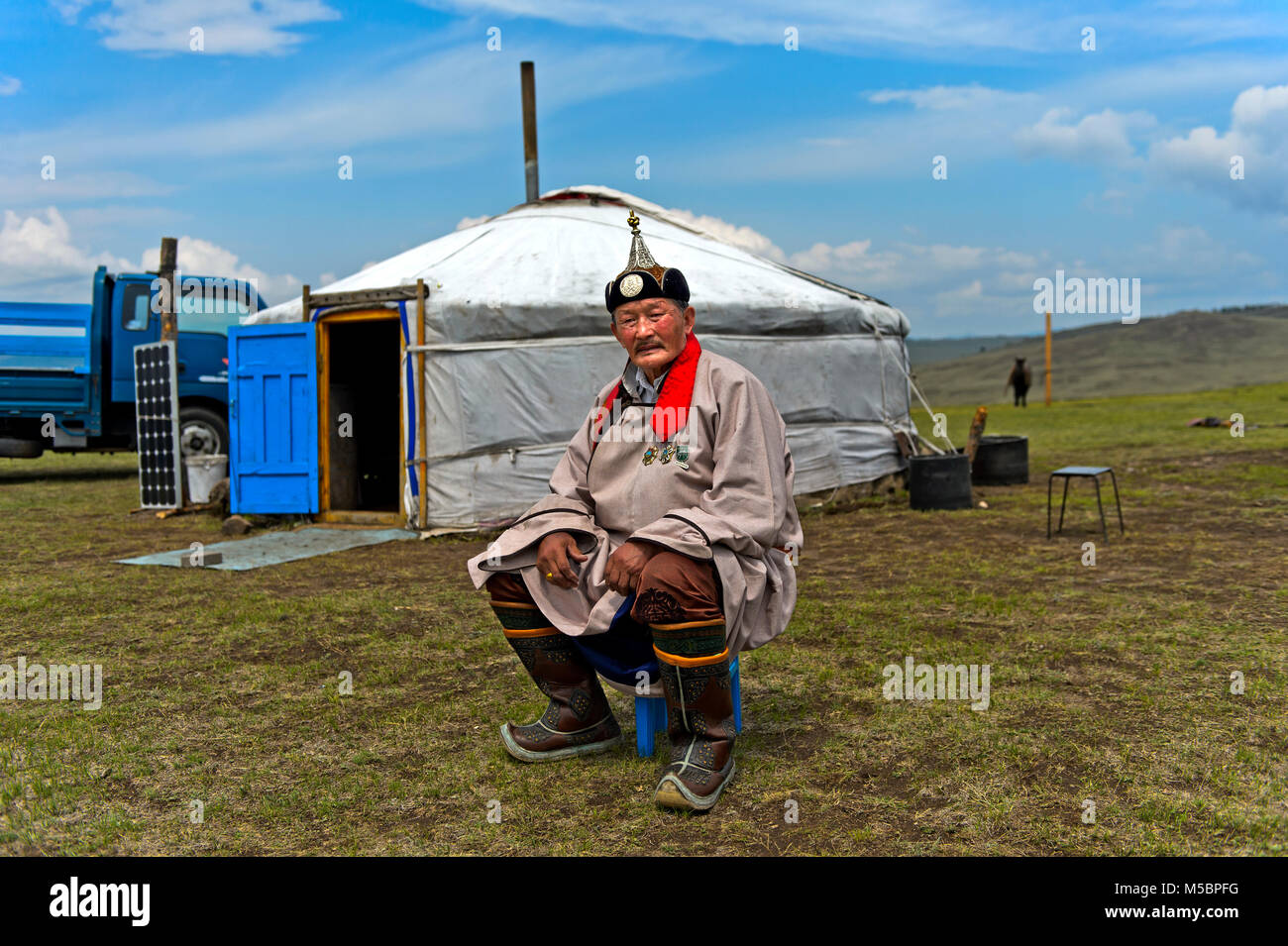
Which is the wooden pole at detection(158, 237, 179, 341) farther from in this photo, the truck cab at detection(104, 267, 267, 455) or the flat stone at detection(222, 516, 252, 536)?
the flat stone at detection(222, 516, 252, 536)

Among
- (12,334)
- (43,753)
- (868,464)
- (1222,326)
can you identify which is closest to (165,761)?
(43,753)

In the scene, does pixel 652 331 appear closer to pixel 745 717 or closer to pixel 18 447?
pixel 745 717

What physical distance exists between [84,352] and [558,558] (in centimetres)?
1027

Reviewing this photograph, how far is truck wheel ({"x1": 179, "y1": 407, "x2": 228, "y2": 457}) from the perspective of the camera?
10094 mm

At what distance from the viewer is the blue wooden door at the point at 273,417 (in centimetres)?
834

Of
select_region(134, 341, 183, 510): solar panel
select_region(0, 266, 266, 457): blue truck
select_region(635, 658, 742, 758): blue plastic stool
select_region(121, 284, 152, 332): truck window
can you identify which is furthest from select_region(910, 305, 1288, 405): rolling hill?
select_region(635, 658, 742, 758): blue plastic stool

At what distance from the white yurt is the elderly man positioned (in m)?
4.90

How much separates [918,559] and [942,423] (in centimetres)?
350

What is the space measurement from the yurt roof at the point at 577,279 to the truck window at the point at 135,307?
302cm

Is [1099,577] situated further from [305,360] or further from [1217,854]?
[305,360]

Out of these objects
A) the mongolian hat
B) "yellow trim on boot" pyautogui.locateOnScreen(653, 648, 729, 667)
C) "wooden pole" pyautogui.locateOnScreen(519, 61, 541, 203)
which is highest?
"wooden pole" pyautogui.locateOnScreen(519, 61, 541, 203)

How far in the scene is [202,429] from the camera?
10.1 m

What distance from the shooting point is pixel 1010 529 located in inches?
285

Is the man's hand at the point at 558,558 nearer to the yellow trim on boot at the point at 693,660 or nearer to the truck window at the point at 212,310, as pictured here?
the yellow trim on boot at the point at 693,660
